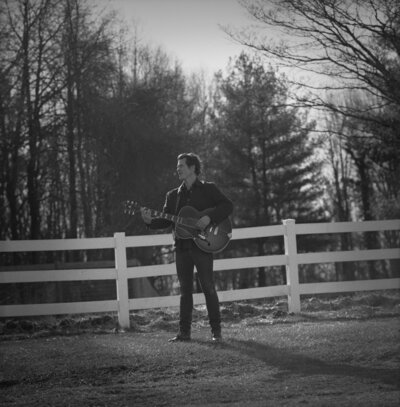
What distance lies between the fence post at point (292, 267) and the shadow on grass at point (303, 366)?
326 centimetres

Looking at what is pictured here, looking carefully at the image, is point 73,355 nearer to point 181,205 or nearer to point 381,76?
point 181,205

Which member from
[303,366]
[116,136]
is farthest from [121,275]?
[116,136]

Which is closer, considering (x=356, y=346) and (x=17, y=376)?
(x=17, y=376)

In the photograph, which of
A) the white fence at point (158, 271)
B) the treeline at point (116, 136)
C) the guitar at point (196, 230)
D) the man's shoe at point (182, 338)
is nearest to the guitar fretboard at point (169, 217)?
the guitar at point (196, 230)

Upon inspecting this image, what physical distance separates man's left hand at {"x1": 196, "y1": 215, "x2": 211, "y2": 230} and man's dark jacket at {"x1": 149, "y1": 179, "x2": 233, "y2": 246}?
0.10 meters

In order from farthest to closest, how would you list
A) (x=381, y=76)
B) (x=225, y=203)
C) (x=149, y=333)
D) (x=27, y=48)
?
(x=27, y=48), (x=381, y=76), (x=149, y=333), (x=225, y=203)

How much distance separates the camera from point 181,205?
7613 mm

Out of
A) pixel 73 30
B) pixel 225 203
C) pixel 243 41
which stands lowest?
pixel 225 203

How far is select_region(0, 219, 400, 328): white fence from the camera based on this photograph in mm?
9906

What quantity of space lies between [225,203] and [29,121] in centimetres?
1672

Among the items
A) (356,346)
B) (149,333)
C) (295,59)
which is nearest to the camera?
(356,346)

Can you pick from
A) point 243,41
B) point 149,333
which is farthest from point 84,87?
point 149,333

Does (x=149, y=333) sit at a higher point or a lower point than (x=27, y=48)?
lower

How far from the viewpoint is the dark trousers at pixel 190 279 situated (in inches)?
296
